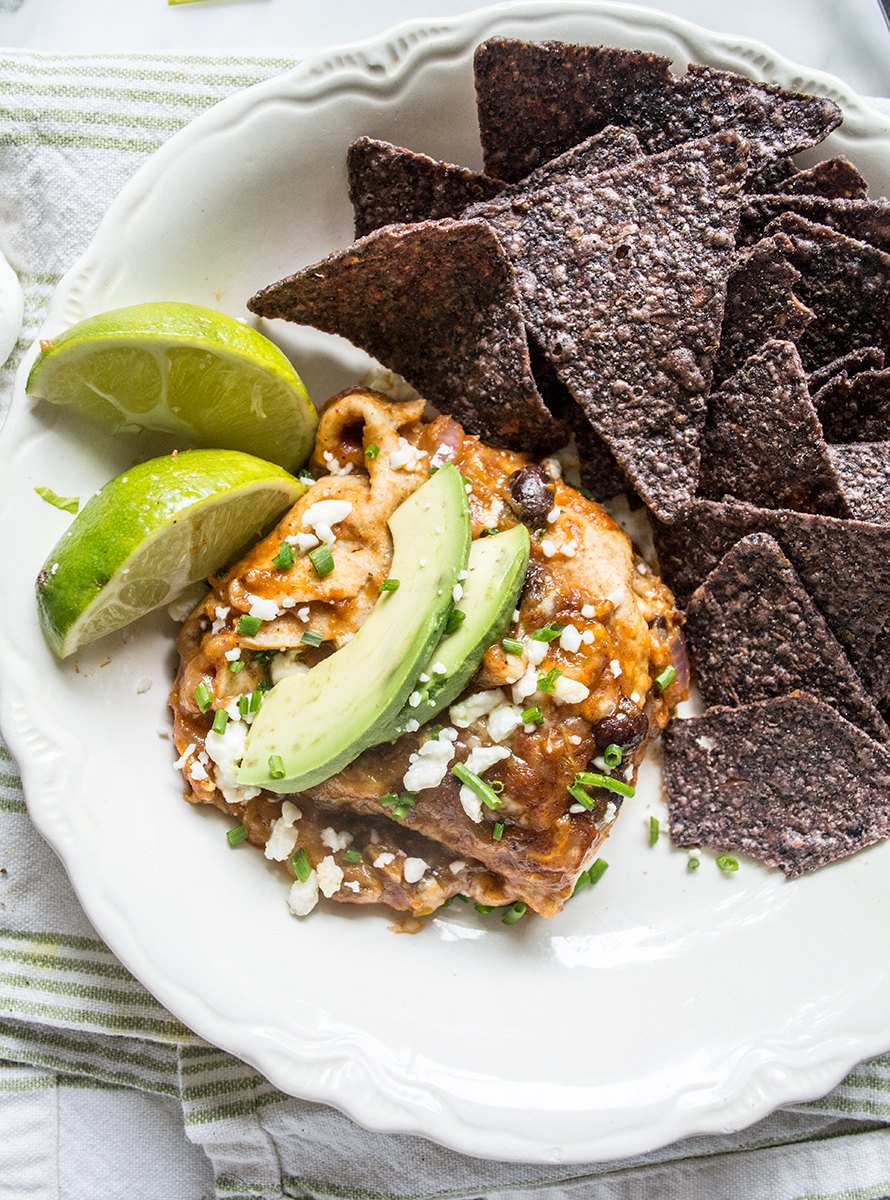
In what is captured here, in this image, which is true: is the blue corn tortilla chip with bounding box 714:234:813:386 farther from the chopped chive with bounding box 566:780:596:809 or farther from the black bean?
the chopped chive with bounding box 566:780:596:809

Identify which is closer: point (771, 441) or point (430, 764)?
point (430, 764)

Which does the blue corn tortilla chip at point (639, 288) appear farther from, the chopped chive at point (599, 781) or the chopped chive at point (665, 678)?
the chopped chive at point (599, 781)

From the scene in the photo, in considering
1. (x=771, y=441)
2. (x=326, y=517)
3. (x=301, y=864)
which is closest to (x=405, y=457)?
(x=326, y=517)

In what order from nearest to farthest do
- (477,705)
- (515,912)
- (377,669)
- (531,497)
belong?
(377,669), (477,705), (531,497), (515,912)

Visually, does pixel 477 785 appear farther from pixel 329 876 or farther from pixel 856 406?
pixel 856 406

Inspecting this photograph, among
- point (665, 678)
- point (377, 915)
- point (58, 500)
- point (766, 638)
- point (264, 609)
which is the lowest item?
point (377, 915)

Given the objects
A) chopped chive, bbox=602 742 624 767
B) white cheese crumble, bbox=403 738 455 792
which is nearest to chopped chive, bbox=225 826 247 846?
white cheese crumble, bbox=403 738 455 792

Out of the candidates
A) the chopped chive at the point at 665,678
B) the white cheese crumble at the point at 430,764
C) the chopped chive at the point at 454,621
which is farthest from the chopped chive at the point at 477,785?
the chopped chive at the point at 665,678
